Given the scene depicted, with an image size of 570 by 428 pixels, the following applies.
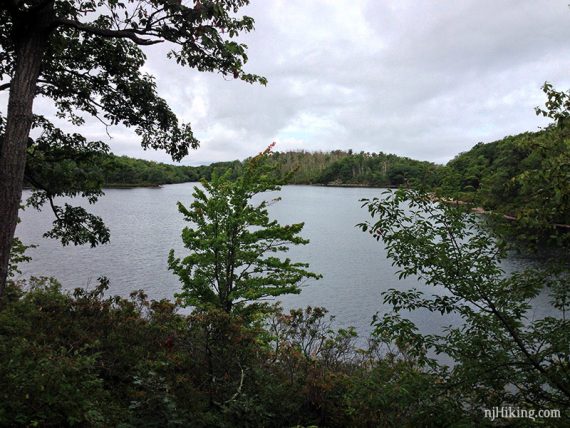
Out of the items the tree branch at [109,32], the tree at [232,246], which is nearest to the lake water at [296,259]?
the tree at [232,246]

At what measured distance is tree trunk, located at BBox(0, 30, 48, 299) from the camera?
431cm

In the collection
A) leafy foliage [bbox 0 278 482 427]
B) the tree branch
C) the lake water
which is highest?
the tree branch

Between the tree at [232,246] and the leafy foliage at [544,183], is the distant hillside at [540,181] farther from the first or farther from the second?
the tree at [232,246]

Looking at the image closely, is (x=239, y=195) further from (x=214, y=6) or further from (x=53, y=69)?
(x=214, y=6)

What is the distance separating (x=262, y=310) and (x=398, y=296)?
8.38m

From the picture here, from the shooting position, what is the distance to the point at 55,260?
2800cm

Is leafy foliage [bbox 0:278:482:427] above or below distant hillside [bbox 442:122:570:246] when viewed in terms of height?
below

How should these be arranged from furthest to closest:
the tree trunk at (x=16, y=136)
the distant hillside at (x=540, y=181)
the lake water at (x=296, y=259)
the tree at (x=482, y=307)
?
1. the lake water at (x=296, y=259)
2. the tree trunk at (x=16, y=136)
3. the tree at (x=482, y=307)
4. the distant hillside at (x=540, y=181)

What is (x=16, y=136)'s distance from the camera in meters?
4.41

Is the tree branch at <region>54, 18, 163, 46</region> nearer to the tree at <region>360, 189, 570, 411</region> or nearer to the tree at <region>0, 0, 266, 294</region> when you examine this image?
the tree at <region>0, 0, 266, 294</region>

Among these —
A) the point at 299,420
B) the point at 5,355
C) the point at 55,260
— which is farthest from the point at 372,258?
the point at 5,355

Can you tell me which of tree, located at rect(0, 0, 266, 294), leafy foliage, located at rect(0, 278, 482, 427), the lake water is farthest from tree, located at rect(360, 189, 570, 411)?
the lake water

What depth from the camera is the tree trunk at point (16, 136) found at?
170 inches

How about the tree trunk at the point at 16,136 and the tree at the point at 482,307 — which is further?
the tree trunk at the point at 16,136
